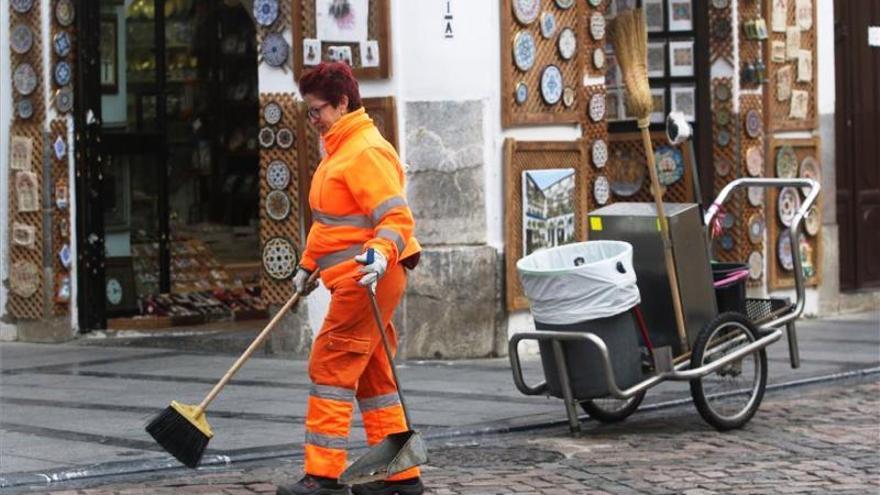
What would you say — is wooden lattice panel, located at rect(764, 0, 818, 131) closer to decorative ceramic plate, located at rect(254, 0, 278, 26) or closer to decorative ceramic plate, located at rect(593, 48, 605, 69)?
decorative ceramic plate, located at rect(593, 48, 605, 69)

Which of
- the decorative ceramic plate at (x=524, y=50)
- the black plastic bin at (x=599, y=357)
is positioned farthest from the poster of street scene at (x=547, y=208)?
the black plastic bin at (x=599, y=357)

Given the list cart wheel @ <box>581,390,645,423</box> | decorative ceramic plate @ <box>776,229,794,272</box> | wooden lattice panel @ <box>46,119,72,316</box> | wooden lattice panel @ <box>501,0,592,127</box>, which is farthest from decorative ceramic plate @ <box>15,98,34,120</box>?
cart wheel @ <box>581,390,645,423</box>

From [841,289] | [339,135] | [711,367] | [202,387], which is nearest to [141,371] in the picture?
[202,387]

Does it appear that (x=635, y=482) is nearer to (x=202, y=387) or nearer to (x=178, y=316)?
(x=202, y=387)

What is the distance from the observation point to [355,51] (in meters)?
13.2

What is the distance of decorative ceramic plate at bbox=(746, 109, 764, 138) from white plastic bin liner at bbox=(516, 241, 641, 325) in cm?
633

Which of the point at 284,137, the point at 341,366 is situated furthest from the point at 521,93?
the point at 341,366

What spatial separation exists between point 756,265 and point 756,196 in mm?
611

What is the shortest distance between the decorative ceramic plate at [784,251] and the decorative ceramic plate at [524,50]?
357 centimetres

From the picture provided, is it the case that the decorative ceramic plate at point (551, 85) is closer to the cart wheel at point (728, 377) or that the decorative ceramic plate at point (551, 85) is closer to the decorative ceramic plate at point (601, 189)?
the decorative ceramic plate at point (601, 189)

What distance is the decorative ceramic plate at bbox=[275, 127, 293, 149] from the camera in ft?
44.4

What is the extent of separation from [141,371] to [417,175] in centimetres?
248

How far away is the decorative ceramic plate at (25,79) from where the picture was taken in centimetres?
1484

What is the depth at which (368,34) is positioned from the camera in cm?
1321
